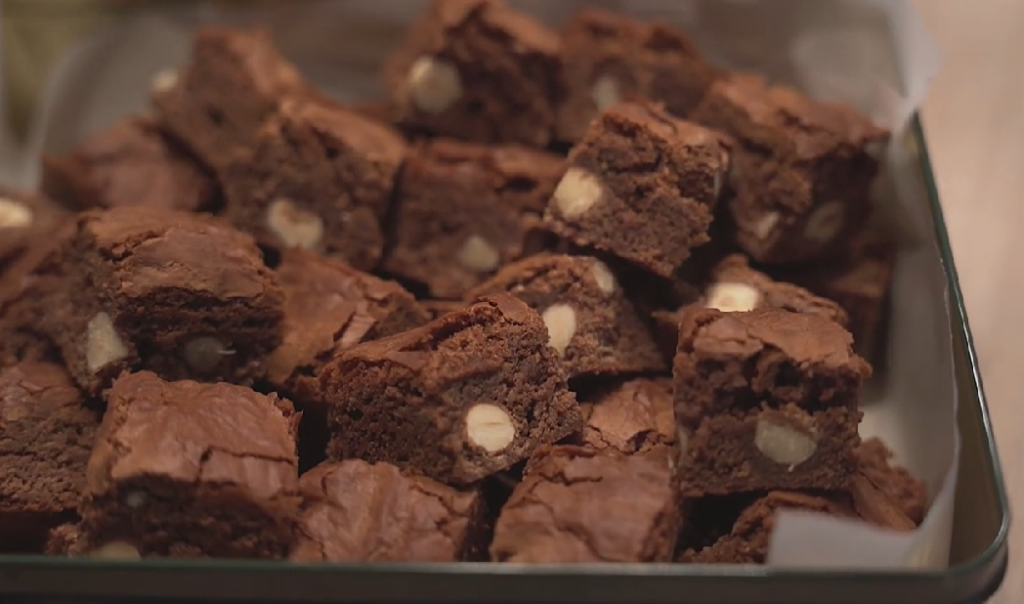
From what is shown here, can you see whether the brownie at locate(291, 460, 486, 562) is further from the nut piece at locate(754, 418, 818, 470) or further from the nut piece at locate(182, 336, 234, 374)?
the nut piece at locate(754, 418, 818, 470)

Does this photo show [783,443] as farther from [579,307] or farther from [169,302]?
[169,302]

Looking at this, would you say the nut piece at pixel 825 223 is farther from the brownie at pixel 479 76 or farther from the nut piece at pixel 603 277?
the brownie at pixel 479 76

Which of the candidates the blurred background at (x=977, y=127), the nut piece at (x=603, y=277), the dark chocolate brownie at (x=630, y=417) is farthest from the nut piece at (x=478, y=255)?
the blurred background at (x=977, y=127)

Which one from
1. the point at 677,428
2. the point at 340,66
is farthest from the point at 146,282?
the point at 340,66

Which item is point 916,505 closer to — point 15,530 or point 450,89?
point 450,89

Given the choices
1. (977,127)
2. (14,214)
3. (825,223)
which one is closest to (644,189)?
(825,223)

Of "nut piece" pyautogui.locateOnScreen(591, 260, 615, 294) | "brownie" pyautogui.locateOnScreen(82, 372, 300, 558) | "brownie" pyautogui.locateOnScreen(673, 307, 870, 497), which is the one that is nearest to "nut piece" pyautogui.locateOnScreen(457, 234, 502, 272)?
"nut piece" pyautogui.locateOnScreen(591, 260, 615, 294)
